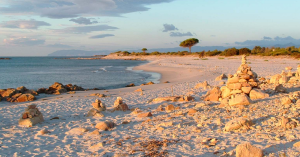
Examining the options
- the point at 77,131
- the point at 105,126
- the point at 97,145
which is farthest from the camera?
the point at 105,126

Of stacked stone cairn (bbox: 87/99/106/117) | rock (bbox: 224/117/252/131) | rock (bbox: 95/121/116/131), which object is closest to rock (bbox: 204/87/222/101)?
rock (bbox: 224/117/252/131)

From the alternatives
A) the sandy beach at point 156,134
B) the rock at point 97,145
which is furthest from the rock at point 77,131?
the rock at point 97,145

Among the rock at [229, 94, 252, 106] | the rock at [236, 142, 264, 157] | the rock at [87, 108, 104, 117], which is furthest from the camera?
the rock at [229, 94, 252, 106]

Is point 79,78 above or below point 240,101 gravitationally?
below

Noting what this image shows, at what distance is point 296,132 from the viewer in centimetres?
554

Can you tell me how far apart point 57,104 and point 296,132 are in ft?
31.3

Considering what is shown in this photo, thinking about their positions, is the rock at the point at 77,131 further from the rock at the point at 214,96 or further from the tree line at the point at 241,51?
the tree line at the point at 241,51

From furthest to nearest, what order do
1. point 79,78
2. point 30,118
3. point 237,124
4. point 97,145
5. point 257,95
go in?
point 79,78
point 257,95
point 30,118
point 237,124
point 97,145

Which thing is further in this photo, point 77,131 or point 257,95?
point 257,95

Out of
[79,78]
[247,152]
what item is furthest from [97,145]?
[79,78]

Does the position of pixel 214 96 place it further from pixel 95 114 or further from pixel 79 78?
pixel 79 78

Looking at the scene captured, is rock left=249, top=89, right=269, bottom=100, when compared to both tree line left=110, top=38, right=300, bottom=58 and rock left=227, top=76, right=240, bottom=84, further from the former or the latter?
tree line left=110, top=38, right=300, bottom=58

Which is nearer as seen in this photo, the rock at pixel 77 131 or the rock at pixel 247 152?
the rock at pixel 247 152

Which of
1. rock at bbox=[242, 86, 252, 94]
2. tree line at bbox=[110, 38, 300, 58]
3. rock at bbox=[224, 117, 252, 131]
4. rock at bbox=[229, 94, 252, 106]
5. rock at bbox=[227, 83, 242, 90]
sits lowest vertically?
rock at bbox=[224, 117, 252, 131]
